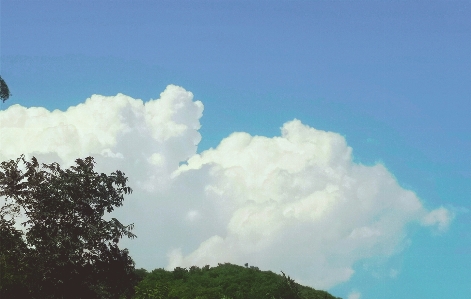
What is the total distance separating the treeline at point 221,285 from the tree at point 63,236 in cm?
641

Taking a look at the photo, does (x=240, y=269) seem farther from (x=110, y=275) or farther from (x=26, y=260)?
(x=26, y=260)

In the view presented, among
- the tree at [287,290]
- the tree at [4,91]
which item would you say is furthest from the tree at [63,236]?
the tree at [287,290]

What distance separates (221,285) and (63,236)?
12.4 metres

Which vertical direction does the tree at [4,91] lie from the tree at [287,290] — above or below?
above

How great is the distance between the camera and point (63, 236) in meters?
26.1

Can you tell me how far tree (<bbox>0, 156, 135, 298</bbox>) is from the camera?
25.6m

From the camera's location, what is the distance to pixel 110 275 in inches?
1097

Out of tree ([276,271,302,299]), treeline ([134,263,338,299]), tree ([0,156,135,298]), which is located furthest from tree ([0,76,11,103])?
tree ([276,271,302,299])

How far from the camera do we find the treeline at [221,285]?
33875 millimetres

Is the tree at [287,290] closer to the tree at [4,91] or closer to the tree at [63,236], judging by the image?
the tree at [63,236]

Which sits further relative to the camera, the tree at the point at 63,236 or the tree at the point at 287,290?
the tree at the point at 287,290

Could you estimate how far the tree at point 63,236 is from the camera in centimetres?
2558

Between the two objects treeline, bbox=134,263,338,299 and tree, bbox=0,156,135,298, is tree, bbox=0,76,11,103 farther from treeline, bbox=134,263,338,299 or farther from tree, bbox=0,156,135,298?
treeline, bbox=134,263,338,299

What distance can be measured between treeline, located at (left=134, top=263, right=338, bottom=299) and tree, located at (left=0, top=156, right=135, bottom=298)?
6409mm
